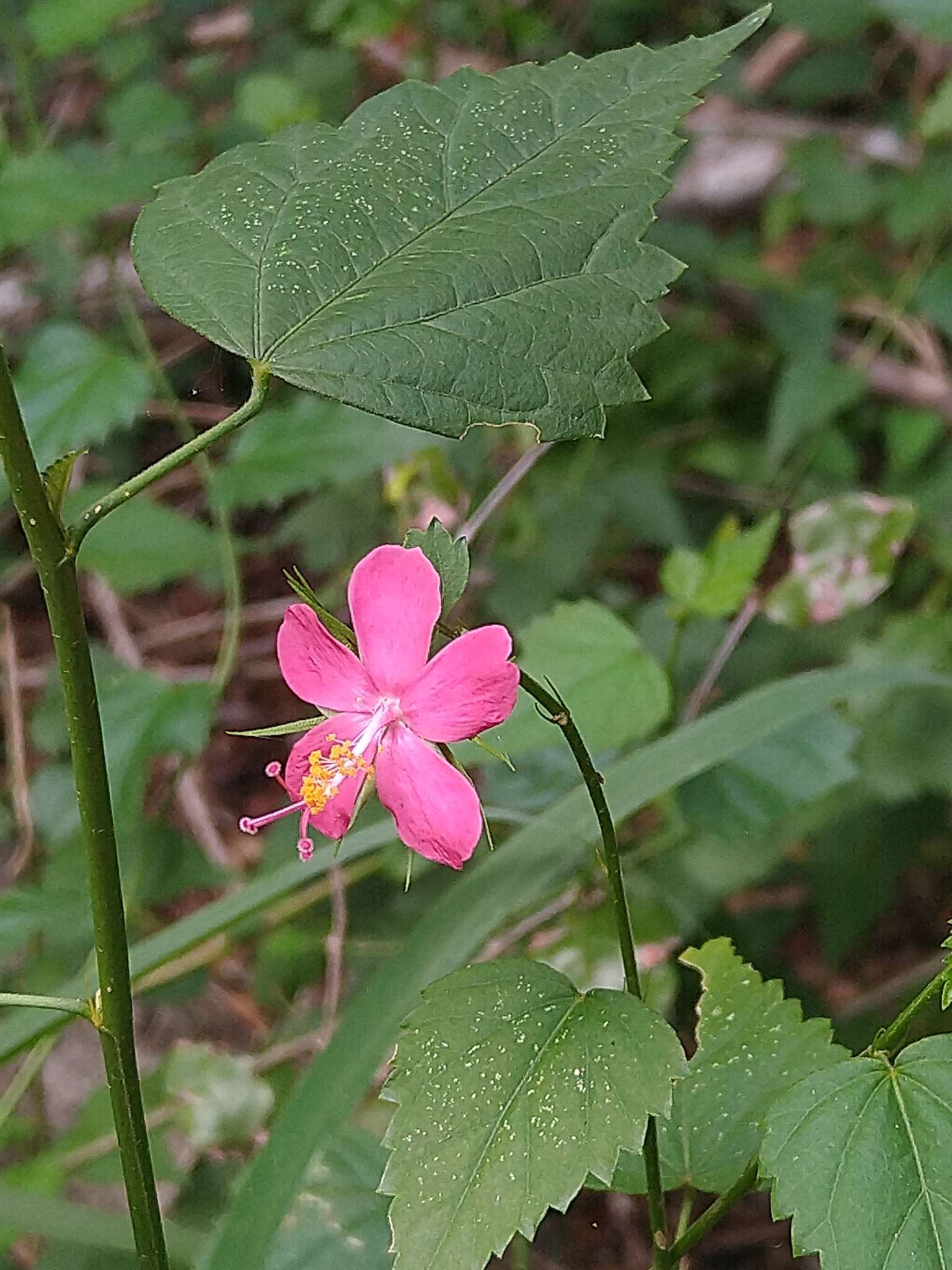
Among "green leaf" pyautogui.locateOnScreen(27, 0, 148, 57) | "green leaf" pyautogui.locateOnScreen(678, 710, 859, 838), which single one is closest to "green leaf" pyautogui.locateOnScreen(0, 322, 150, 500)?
"green leaf" pyautogui.locateOnScreen(27, 0, 148, 57)

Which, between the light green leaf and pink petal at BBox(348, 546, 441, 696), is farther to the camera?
the light green leaf

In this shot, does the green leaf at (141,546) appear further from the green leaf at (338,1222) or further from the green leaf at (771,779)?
the green leaf at (338,1222)

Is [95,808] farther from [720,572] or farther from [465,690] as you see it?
[720,572]

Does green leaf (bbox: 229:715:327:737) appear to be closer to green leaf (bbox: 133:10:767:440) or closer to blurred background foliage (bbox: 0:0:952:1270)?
green leaf (bbox: 133:10:767:440)

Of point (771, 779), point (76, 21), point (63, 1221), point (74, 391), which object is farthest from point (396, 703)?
point (76, 21)

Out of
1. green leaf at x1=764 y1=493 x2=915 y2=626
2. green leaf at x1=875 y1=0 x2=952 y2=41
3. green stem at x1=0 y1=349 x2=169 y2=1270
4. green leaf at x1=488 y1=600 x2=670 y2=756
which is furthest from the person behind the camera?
green leaf at x1=875 y1=0 x2=952 y2=41

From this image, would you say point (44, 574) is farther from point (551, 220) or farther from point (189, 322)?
point (551, 220)
